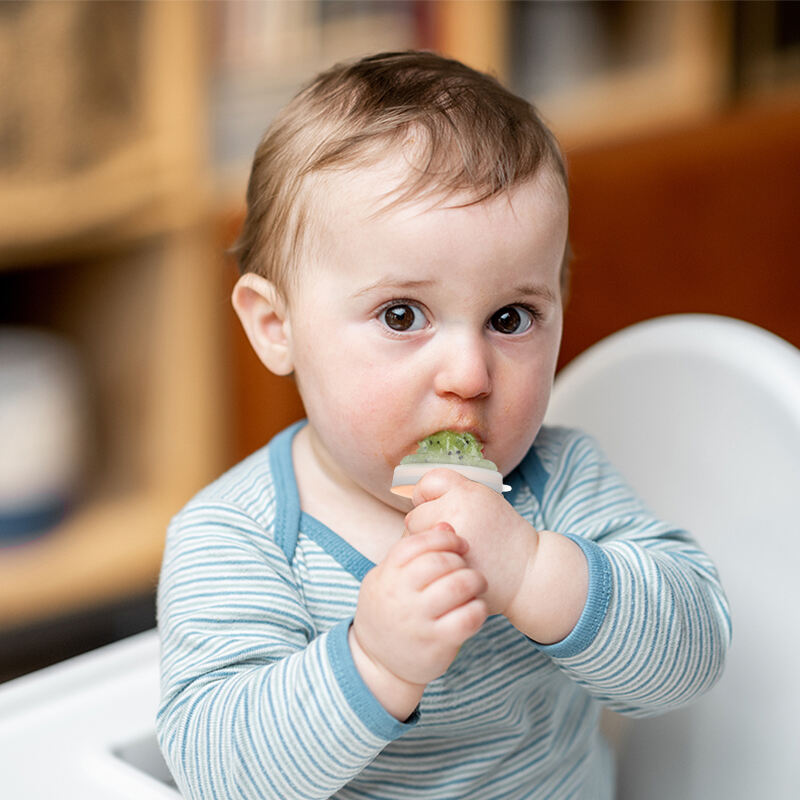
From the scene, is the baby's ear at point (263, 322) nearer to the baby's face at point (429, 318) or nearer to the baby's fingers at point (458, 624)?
the baby's face at point (429, 318)

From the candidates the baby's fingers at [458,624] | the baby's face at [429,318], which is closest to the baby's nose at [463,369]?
the baby's face at [429,318]

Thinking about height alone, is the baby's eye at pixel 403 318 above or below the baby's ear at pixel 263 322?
above

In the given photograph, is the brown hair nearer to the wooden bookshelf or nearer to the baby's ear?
the baby's ear

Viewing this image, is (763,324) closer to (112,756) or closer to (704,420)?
(704,420)

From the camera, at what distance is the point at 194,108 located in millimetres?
1315

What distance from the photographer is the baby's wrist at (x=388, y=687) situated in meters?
0.41

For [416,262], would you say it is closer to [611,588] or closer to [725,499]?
[611,588]

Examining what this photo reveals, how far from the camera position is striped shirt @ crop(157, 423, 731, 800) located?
422 mm

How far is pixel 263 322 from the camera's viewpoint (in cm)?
55

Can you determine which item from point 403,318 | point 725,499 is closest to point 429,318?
point 403,318

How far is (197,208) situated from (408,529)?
3.21 ft

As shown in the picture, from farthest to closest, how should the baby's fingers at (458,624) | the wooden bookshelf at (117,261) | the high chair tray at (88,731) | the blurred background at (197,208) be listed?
the wooden bookshelf at (117,261), the blurred background at (197,208), the high chair tray at (88,731), the baby's fingers at (458,624)

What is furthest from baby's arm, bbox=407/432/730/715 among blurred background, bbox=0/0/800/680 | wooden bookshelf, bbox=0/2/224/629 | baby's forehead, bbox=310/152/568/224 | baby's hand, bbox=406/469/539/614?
wooden bookshelf, bbox=0/2/224/629

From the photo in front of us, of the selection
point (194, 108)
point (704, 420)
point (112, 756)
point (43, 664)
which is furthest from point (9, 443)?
point (704, 420)
